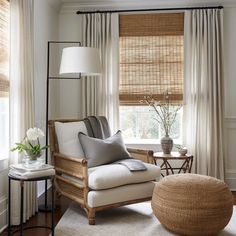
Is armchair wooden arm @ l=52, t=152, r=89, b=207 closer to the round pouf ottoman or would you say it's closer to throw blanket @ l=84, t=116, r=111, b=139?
throw blanket @ l=84, t=116, r=111, b=139

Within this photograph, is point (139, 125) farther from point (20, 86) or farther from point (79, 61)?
point (20, 86)

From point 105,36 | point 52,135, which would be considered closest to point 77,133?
point 52,135

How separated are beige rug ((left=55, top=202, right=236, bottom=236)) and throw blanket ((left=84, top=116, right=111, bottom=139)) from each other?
2.80 ft

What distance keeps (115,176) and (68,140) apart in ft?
2.57

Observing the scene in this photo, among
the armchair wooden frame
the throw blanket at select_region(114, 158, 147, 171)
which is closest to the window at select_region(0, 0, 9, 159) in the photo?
the armchair wooden frame

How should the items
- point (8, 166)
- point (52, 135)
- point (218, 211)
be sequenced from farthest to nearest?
1. point (52, 135)
2. point (8, 166)
3. point (218, 211)

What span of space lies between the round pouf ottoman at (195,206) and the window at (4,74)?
158 centimetres

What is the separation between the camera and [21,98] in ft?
10.3

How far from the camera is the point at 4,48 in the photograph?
3043mm

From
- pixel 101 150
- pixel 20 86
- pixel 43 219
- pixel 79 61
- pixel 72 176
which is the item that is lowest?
pixel 43 219

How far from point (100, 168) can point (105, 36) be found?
7.24 feet

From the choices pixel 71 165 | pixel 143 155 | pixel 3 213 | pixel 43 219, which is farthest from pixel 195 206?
pixel 3 213

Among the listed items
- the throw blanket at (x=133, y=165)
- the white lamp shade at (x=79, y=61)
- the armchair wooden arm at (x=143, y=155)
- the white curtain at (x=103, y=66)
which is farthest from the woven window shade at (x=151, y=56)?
the throw blanket at (x=133, y=165)

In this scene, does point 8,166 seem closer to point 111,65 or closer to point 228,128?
point 111,65
